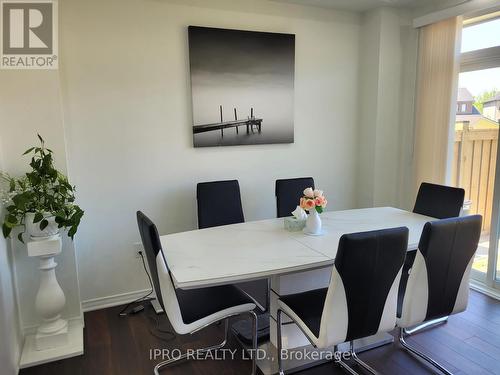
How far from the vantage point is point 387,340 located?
2.51 metres

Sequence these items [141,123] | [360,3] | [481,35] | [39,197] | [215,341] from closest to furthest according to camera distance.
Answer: [39,197]
[215,341]
[141,123]
[481,35]
[360,3]

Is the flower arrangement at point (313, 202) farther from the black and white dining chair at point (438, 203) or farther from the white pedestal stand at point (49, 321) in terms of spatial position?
the white pedestal stand at point (49, 321)

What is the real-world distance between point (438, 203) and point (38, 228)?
298 centimetres

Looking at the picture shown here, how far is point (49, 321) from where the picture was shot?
98.3 inches

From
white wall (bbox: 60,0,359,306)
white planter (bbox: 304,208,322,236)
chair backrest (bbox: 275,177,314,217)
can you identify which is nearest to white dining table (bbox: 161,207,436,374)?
white planter (bbox: 304,208,322,236)

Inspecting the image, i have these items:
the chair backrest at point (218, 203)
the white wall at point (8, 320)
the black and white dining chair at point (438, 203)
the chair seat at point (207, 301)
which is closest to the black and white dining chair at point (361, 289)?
the chair seat at point (207, 301)

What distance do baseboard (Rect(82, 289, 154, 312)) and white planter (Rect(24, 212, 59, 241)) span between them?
93 cm

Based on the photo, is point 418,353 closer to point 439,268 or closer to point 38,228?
point 439,268

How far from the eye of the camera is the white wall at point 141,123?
2.85 m

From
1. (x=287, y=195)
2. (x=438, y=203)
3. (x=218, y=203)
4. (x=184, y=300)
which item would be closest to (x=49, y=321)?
(x=184, y=300)

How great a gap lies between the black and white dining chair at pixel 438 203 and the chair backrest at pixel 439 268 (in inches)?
19.8

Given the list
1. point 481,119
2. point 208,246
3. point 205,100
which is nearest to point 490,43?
point 481,119

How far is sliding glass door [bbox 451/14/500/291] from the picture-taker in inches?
124

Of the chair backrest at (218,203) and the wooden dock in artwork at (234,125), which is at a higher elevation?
the wooden dock in artwork at (234,125)
